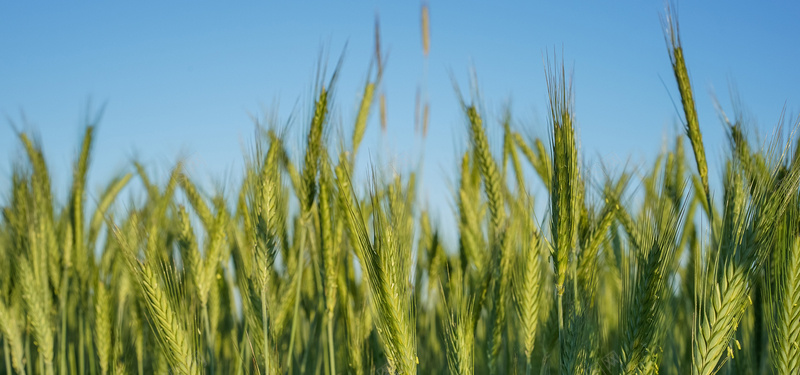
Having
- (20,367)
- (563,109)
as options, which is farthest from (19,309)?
(563,109)

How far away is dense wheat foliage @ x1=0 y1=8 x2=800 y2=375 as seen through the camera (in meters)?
1.41

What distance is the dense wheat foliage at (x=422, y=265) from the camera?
1406 millimetres

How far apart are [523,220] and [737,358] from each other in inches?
39.5

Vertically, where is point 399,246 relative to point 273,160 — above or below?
below

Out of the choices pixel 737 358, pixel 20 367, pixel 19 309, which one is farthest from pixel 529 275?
pixel 19 309

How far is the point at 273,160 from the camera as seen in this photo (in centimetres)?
219

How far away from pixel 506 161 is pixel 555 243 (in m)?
1.26

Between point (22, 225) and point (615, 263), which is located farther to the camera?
point (615, 263)

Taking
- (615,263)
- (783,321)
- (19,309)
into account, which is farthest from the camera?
A: (615,263)

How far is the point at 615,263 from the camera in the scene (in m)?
3.17

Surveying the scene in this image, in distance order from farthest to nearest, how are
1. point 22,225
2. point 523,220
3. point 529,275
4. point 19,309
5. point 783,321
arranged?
point 19,309 → point 22,225 → point 523,220 → point 529,275 → point 783,321

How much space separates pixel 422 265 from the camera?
3.00 meters

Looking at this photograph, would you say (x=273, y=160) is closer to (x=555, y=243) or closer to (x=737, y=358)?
(x=555, y=243)

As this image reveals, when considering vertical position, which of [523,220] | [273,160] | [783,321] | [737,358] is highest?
[273,160]
